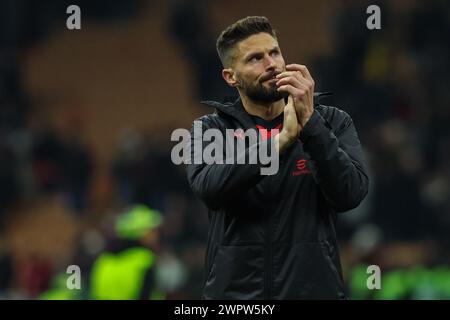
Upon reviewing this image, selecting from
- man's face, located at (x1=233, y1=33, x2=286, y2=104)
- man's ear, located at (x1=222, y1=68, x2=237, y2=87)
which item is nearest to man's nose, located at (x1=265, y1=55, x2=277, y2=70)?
man's face, located at (x1=233, y1=33, x2=286, y2=104)

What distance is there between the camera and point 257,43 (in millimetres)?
4121

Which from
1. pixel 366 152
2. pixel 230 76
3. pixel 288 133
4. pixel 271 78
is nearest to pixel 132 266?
pixel 230 76

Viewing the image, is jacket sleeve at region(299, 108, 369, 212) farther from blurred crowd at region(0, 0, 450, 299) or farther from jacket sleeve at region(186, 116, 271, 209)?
blurred crowd at region(0, 0, 450, 299)

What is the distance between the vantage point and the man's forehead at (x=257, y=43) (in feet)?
13.5

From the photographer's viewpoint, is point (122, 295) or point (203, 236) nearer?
point (122, 295)

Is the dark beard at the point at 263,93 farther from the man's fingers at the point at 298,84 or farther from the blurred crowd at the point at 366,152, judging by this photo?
the blurred crowd at the point at 366,152

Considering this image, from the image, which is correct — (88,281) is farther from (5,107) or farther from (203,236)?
(5,107)

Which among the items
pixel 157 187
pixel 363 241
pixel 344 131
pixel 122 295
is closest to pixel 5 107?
pixel 157 187

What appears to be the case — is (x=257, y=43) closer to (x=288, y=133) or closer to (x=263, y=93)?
(x=263, y=93)

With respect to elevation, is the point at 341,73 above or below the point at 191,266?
above

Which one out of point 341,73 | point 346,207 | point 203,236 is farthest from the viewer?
point 341,73

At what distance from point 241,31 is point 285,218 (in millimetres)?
735

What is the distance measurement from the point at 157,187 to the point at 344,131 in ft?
28.6

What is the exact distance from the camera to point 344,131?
4.11 m
